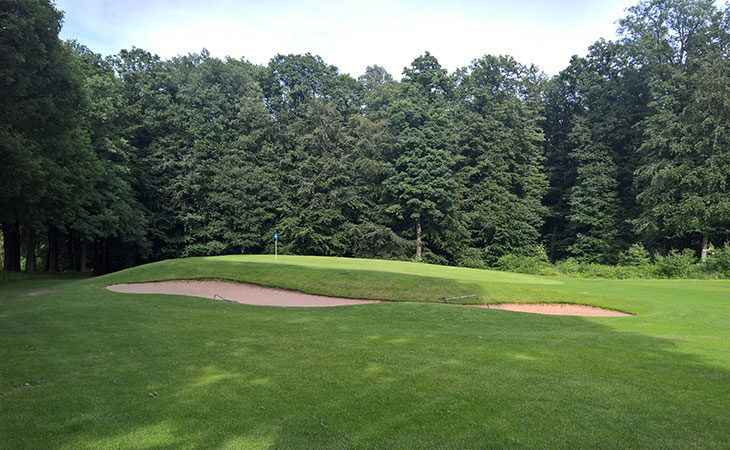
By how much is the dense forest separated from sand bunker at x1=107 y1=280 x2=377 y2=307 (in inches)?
607

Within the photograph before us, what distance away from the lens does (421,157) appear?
40.6m

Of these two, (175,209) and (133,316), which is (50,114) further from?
(175,209)

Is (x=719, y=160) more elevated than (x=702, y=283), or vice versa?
(x=719, y=160)

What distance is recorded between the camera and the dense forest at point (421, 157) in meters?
33.2

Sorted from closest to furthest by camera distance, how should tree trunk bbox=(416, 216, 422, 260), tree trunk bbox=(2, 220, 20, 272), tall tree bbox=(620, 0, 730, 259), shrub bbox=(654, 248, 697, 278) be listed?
shrub bbox=(654, 248, 697, 278) → tree trunk bbox=(2, 220, 20, 272) → tall tree bbox=(620, 0, 730, 259) → tree trunk bbox=(416, 216, 422, 260)

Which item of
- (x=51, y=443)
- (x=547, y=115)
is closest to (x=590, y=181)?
(x=547, y=115)

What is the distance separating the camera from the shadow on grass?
4137 millimetres

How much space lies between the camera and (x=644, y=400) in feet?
16.9

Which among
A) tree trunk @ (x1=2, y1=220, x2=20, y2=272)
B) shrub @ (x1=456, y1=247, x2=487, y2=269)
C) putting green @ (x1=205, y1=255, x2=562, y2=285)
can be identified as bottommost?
shrub @ (x1=456, y1=247, x2=487, y2=269)

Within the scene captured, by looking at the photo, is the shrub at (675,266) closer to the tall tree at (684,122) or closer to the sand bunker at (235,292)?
the tall tree at (684,122)

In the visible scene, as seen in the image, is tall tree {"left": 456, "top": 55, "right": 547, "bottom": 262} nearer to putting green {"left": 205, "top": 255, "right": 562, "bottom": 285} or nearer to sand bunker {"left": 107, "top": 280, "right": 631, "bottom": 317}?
putting green {"left": 205, "top": 255, "right": 562, "bottom": 285}

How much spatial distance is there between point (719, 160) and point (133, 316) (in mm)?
38633

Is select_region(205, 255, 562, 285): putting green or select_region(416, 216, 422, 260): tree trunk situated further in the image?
select_region(416, 216, 422, 260): tree trunk

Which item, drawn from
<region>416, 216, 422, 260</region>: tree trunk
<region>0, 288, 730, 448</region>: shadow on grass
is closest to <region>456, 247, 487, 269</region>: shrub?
<region>416, 216, 422, 260</region>: tree trunk
